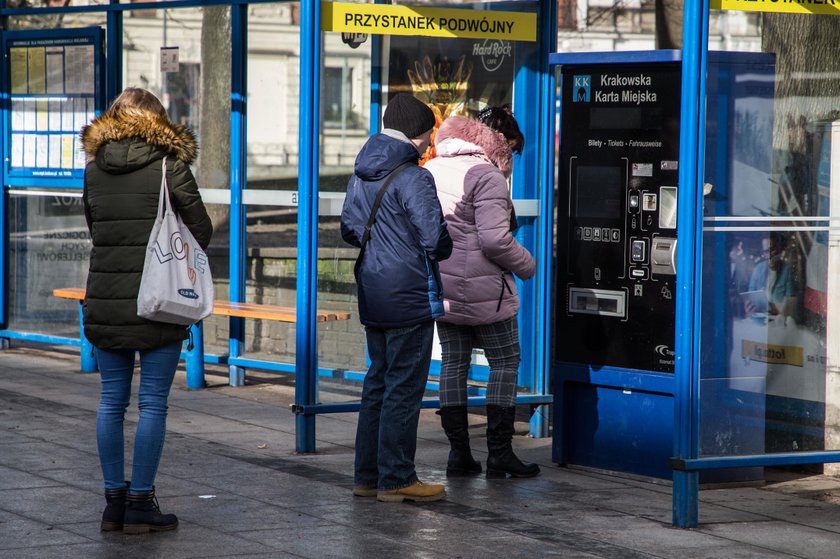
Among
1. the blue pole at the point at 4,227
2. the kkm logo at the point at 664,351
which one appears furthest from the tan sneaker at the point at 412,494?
the blue pole at the point at 4,227

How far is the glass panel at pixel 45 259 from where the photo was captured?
1103 cm

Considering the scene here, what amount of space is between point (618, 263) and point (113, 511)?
265cm

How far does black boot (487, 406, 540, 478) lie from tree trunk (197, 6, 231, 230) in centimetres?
424

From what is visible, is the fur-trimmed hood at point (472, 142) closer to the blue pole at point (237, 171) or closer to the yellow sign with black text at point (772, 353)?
the yellow sign with black text at point (772, 353)

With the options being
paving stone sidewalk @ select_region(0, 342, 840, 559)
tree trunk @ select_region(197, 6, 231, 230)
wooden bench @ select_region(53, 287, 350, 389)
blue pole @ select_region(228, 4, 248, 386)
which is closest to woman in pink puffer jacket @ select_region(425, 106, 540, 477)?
paving stone sidewalk @ select_region(0, 342, 840, 559)

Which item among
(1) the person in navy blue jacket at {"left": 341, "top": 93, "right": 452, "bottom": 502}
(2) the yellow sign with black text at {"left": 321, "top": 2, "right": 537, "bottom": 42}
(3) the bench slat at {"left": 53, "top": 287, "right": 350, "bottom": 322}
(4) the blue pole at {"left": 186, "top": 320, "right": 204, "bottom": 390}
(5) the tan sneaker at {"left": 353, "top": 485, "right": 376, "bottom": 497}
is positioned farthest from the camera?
(4) the blue pole at {"left": 186, "top": 320, "right": 204, "bottom": 390}

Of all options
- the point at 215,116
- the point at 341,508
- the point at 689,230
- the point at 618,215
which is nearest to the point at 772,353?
the point at 618,215

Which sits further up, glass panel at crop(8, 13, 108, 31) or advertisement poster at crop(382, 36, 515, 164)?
glass panel at crop(8, 13, 108, 31)

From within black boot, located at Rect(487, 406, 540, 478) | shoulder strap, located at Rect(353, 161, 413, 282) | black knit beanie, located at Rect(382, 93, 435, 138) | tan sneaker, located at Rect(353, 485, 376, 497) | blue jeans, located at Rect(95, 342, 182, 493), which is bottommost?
tan sneaker, located at Rect(353, 485, 376, 497)

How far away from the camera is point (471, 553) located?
523 centimetres

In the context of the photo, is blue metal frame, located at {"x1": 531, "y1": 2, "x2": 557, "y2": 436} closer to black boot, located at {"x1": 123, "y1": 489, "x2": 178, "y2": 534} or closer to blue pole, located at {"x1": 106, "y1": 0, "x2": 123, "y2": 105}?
black boot, located at {"x1": 123, "y1": 489, "x2": 178, "y2": 534}

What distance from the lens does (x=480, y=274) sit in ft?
21.7

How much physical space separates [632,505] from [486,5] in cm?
311

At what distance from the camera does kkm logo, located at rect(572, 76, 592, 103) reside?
686cm
